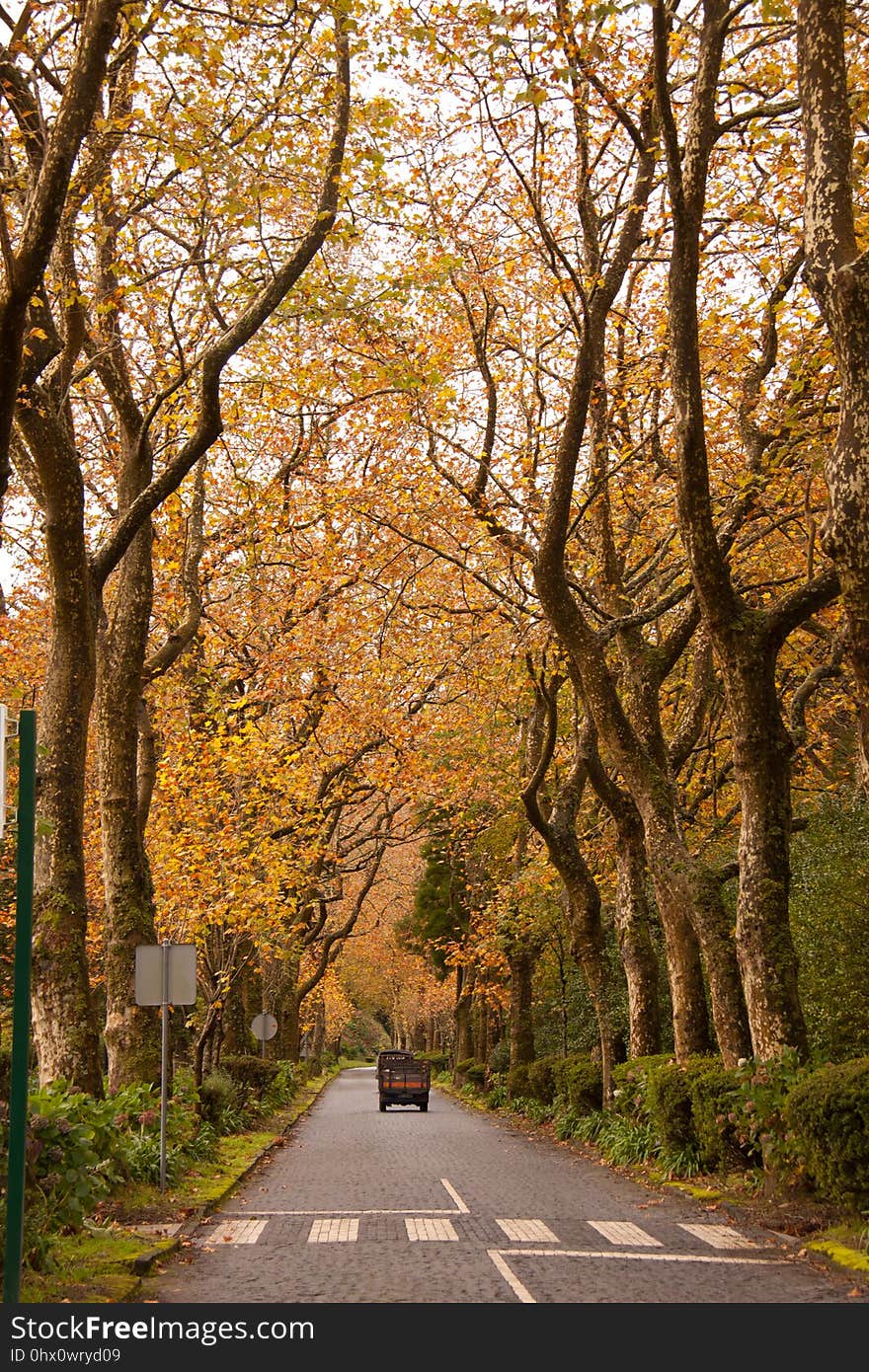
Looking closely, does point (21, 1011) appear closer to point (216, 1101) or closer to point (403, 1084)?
point (216, 1101)

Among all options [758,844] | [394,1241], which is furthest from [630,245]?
[394,1241]

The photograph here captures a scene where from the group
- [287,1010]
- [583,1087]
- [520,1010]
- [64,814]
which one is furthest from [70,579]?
[287,1010]

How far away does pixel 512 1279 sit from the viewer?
8.96 meters

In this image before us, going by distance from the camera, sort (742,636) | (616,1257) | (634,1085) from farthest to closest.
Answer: (634,1085), (742,636), (616,1257)

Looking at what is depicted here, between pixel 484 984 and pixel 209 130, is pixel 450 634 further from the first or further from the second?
pixel 484 984

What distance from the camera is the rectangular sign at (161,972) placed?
1383 centimetres

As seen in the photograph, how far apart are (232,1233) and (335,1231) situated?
3.13 ft

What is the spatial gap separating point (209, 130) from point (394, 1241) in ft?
32.6

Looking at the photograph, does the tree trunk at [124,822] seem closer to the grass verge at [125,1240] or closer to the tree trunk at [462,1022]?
the grass verge at [125,1240]

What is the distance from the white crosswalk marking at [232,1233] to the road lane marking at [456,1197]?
211 centimetres

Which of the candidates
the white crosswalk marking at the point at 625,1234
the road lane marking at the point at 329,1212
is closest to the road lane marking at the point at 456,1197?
the road lane marking at the point at 329,1212

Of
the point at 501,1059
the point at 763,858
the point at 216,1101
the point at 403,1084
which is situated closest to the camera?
the point at 763,858
